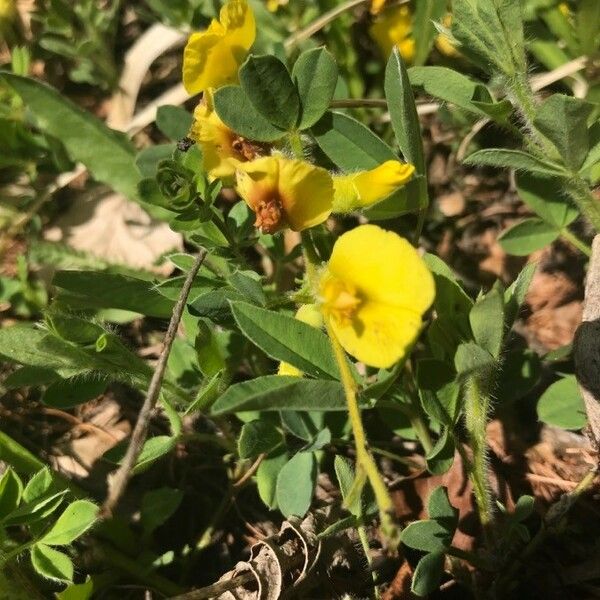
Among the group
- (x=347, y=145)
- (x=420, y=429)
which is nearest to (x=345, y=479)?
(x=420, y=429)

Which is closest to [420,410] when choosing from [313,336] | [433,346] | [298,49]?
[433,346]

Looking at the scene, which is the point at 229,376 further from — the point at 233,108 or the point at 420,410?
the point at 233,108

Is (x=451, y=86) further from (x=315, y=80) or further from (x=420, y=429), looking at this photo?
(x=420, y=429)

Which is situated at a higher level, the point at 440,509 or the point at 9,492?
the point at 9,492

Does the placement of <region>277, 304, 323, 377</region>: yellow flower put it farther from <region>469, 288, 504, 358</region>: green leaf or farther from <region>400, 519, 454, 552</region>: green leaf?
<region>400, 519, 454, 552</region>: green leaf

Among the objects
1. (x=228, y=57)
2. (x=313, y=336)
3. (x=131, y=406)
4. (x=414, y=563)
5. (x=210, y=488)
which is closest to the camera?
(x=313, y=336)

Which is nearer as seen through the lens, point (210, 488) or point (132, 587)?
point (132, 587)

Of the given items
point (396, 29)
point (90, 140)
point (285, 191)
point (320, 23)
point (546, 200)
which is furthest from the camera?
point (396, 29)
